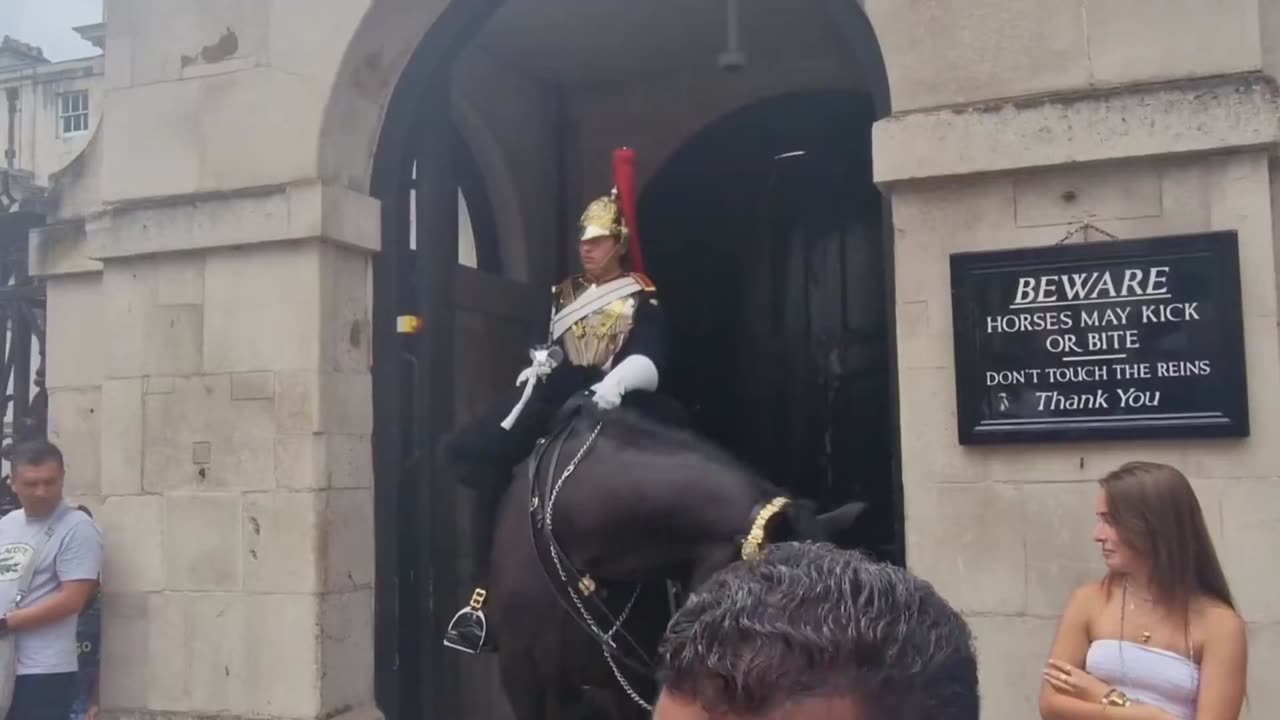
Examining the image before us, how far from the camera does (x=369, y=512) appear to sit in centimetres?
507

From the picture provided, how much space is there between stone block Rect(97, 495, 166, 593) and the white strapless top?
381 cm

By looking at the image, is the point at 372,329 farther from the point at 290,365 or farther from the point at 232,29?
the point at 232,29

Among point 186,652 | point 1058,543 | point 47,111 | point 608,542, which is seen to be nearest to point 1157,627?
point 1058,543

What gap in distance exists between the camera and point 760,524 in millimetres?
2727

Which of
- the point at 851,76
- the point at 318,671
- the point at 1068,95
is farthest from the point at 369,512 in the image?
the point at 851,76

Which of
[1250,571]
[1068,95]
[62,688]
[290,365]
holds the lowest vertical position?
[62,688]

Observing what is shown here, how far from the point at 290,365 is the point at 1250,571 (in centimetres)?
353

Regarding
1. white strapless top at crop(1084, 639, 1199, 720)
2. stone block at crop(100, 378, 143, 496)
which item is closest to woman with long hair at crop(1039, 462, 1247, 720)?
white strapless top at crop(1084, 639, 1199, 720)

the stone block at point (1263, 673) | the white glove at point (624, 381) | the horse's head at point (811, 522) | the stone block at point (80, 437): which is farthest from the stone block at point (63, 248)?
the stone block at point (1263, 673)

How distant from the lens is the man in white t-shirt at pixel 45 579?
4609mm

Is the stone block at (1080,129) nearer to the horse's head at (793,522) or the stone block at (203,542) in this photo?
the horse's head at (793,522)

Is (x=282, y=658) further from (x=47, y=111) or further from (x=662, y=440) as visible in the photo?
(x=47, y=111)

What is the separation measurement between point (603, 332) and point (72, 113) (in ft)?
110

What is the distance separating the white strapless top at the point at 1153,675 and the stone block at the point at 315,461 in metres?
3.07
